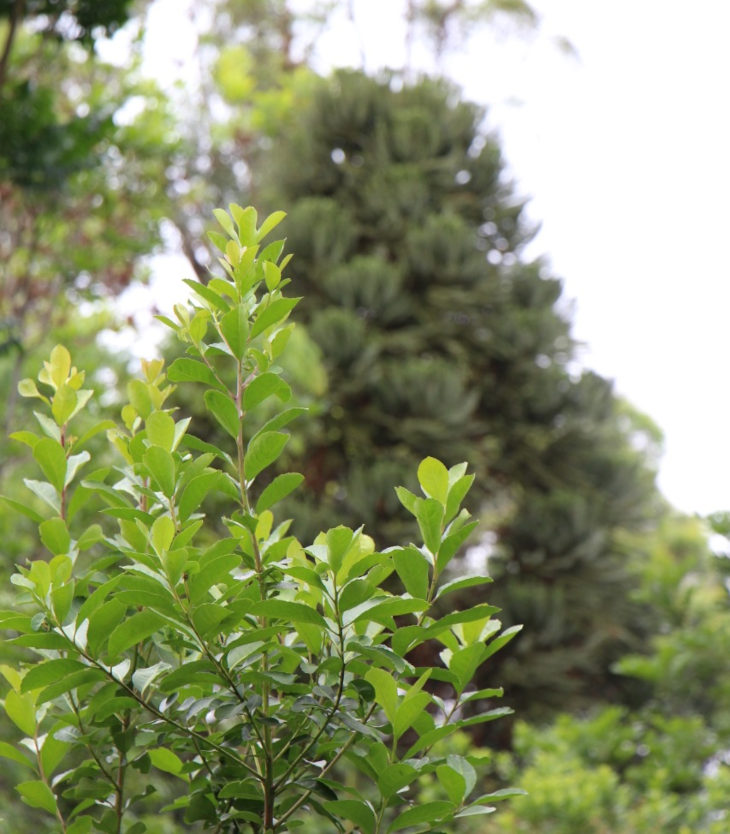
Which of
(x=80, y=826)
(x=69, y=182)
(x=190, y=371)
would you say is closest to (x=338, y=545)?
(x=190, y=371)

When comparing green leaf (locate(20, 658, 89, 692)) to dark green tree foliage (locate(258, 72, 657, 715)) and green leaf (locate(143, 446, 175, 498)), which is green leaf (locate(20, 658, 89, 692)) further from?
dark green tree foliage (locate(258, 72, 657, 715))

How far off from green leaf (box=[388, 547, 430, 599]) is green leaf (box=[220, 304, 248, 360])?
0.31 metres

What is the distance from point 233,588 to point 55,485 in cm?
33

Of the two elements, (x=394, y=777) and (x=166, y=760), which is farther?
(x=166, y=760)

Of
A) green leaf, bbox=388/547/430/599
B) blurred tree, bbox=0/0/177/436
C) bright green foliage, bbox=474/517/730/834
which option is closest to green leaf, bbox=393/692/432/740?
green leaf, bbox=388/547/430/599

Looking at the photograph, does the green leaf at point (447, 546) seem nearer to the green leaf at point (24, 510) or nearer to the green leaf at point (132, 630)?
the green leaf at point (132, 630)

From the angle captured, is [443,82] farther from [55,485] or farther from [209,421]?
[55,485]

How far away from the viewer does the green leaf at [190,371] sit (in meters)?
1.11

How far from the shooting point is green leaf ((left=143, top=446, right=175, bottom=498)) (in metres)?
1.04

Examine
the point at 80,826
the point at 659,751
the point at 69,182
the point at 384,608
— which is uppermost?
the point at 69,182

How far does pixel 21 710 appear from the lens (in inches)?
48.1

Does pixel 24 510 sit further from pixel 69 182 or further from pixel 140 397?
pixel 69 182

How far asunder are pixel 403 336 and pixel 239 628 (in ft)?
22.2

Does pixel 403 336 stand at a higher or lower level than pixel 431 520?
higher
